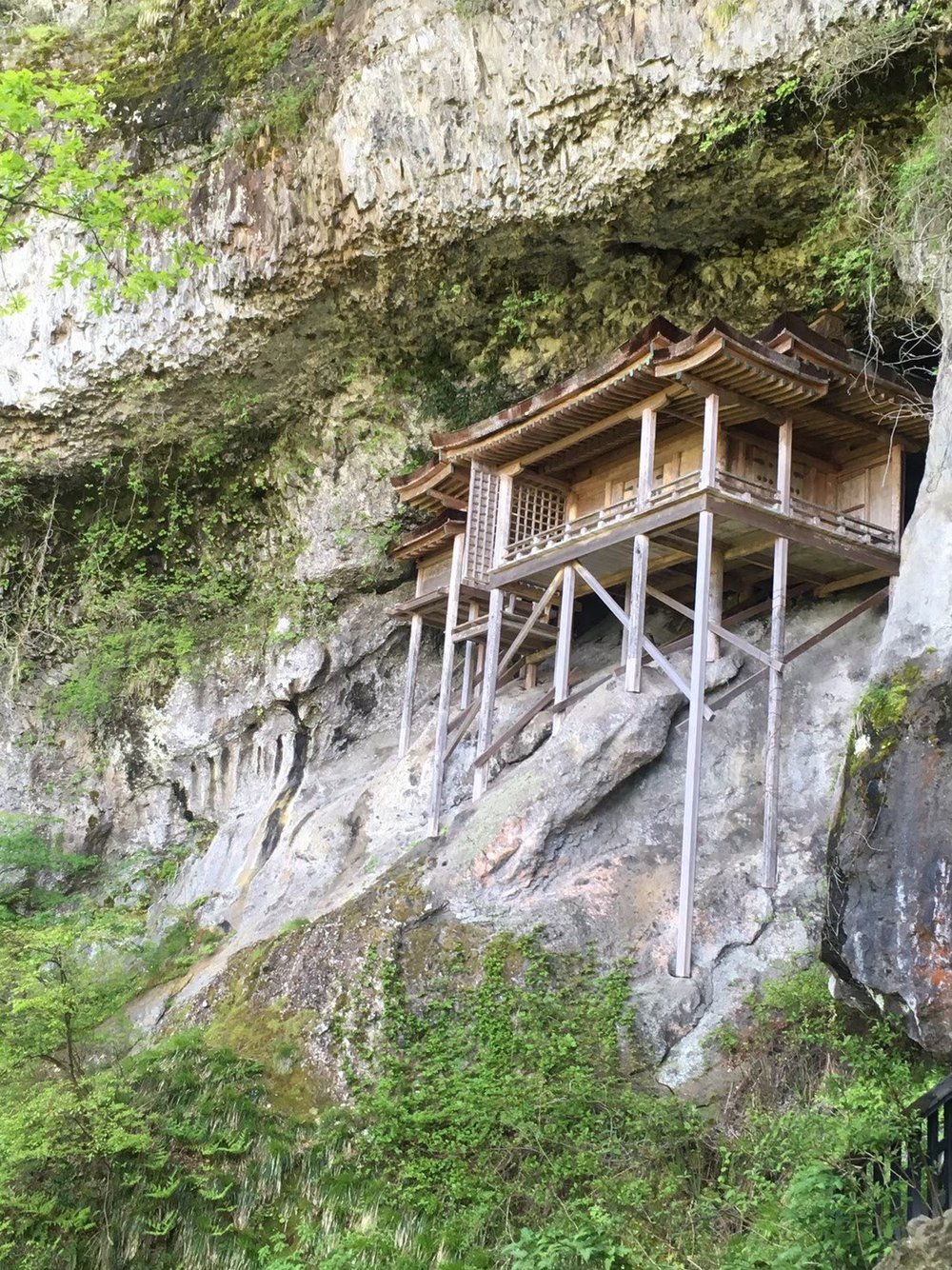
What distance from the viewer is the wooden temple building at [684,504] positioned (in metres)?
13.7

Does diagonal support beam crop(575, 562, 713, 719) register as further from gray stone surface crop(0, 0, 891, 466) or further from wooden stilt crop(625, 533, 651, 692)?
gray stone surface crop(0, 0, 891, 466)

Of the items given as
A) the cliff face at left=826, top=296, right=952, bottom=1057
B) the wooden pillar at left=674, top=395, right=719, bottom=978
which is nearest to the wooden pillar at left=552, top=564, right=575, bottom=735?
the wooden pillar at left=674, top=395, right=719, bottom=978

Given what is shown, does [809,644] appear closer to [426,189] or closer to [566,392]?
[566,392]

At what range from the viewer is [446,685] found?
59.9 ft

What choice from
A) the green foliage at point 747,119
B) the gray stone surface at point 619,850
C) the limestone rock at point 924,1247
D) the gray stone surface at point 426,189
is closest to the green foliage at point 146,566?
the gray stone surface at point 426,189

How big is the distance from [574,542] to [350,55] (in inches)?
337

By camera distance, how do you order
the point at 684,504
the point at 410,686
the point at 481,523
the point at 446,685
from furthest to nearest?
the point at 410,686
the point at 446,685
the point at 481,523
the point at 684,504

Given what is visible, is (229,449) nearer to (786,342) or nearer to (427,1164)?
(786,342)

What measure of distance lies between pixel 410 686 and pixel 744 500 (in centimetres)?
782

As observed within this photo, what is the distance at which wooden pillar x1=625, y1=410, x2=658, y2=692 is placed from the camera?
46.7 ft

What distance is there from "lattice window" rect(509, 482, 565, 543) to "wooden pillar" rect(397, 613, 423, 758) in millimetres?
3511

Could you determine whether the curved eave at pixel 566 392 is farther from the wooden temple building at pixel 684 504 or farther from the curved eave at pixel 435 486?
the curved eave at pixel 435 486

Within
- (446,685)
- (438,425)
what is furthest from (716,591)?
(438,425)

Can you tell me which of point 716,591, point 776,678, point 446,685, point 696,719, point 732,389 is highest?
point 732,389
